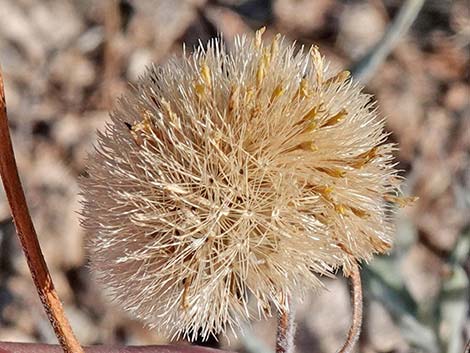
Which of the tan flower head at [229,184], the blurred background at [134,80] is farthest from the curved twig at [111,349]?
the blurred background at [134,80]

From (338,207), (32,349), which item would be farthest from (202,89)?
(32,349)

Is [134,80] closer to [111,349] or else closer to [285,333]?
[111,349]

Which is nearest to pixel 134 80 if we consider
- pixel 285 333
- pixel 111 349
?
pixel 111 349

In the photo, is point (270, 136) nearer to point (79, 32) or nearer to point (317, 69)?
point (317, 69)

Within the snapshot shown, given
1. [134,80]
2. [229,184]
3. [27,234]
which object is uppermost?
[134,80]

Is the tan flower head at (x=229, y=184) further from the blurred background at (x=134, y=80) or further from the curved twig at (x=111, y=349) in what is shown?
the blurred background at (x=134, y=80)

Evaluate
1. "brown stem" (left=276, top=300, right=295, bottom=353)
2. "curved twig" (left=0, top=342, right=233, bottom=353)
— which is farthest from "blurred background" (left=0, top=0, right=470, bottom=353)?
"brown stem" (left=276, top=300, right=295, bottom=353)

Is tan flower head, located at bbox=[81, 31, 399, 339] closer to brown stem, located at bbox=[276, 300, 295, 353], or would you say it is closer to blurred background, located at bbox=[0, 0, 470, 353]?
brown stem, located at bbox=[276, 300, 295, 353]
